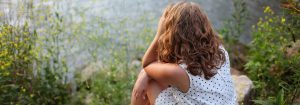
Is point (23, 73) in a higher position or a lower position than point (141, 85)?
lower

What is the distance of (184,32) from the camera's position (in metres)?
3.02

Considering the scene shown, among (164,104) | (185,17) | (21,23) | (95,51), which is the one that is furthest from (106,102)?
(185,17)

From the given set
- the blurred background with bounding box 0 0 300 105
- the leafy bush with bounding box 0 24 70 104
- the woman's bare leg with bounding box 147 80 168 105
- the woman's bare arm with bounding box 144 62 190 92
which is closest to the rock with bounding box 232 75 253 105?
the blurred background with bounding box 0 0 300 105

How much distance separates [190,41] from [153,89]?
1.47ft

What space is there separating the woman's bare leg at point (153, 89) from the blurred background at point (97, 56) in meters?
0.94

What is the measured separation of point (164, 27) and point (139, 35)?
6.64 ft

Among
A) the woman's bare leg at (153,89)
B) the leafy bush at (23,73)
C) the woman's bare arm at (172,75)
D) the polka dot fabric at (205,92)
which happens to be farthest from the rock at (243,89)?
the leafy bush at (23,73)

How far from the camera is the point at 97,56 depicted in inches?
207

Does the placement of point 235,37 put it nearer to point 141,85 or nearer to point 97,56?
point 97,56

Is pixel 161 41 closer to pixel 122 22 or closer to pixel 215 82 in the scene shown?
pixel 215 82

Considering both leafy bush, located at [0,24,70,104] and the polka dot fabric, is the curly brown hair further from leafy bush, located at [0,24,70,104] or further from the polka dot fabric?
leafy bush, located at [0,24,70,104]

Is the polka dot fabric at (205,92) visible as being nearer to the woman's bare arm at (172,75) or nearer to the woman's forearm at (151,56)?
the woman's bare arm at (172,75)

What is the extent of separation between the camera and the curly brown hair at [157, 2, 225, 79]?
9.84 ft

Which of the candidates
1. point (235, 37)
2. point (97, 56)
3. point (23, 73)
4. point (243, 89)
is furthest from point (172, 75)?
point (235, 37)
